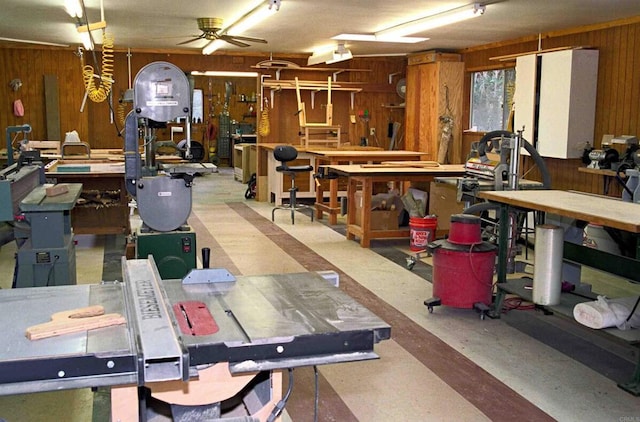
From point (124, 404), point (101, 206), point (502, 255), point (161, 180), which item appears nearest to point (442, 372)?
point (502, 255)

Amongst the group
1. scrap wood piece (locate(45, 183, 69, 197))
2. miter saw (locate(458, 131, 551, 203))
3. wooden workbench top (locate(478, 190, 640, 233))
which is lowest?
wooden workbench top (locate(478, 190, 640, 233))

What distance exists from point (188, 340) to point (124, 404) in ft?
0.85

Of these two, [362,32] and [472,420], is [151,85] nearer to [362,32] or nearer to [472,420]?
[472,420]

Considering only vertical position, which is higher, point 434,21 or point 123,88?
point 434,21

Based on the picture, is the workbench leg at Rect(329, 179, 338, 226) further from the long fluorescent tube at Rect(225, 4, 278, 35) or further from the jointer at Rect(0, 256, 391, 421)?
the jointer at Rect(0, 256, 391, 421)

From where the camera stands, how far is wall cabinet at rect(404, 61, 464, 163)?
9.23 meters

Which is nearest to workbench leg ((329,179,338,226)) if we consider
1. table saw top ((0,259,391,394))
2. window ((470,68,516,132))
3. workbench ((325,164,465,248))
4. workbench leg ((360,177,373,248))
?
workbench ((325,164,465,248))

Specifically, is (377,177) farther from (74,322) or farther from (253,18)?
(74,322)

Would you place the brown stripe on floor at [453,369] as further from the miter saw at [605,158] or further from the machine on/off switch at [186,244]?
the miter saw at [605,158]

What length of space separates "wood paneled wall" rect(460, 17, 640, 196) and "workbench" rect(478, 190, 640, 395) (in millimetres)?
2574

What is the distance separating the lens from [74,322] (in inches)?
63.9

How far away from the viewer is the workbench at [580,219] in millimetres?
3230

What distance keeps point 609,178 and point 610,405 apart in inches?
148

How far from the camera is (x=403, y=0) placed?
5598 mm
